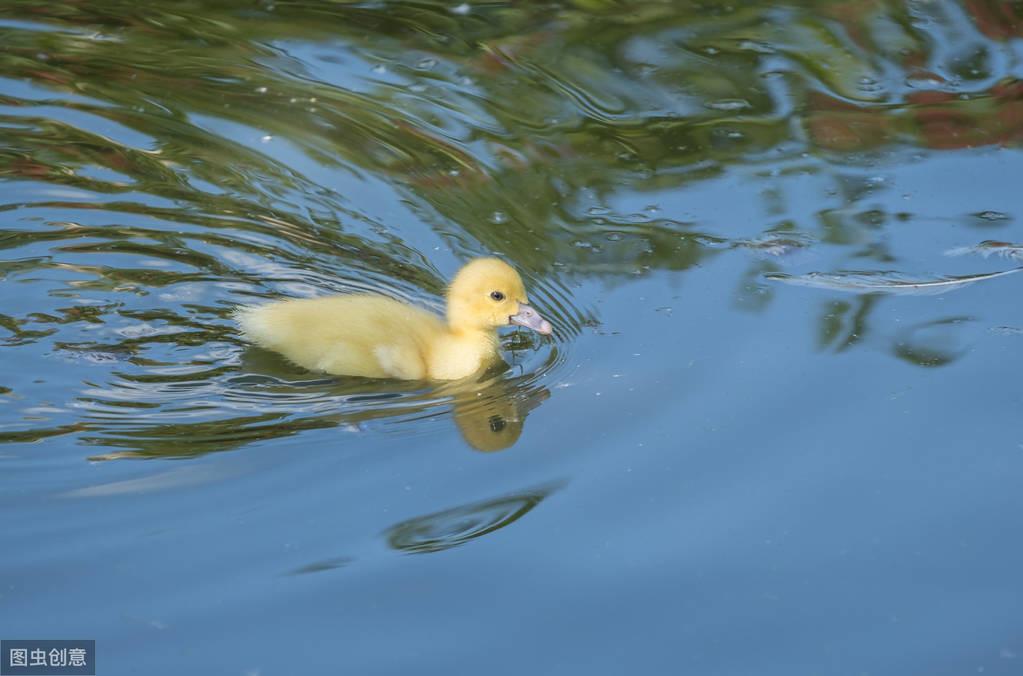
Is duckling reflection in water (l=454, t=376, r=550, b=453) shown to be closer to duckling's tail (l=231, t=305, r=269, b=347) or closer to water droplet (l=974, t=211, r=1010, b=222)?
duckling's tail (l=231, t=305, r=269, b=347)

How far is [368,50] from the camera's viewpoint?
21.0 feet

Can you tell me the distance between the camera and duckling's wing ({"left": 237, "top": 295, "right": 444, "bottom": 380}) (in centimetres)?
449

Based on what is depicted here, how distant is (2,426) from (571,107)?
2.90 meters

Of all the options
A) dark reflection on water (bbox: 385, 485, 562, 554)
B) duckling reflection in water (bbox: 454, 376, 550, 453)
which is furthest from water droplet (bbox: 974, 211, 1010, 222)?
dark reflection on water (bbox: 385, 485, 562, 554)

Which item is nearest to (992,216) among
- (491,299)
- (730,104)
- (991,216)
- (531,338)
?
(991,216)

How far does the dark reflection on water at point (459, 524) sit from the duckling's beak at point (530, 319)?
1.01m

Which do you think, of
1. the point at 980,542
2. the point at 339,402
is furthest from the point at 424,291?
the point at 980,542

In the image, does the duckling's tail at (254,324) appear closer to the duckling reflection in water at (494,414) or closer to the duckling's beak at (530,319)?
the duckling reflection in water at (494,414)

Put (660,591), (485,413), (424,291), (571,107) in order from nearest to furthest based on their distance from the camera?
(660,591)
(485,413)
(424,291)
(571,107)

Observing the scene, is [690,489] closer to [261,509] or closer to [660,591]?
[660,591]

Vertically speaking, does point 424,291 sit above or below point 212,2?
below

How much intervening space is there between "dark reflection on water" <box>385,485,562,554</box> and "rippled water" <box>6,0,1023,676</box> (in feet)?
0.04

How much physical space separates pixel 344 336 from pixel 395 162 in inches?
53.7

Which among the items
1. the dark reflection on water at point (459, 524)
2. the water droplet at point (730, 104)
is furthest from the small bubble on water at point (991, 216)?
the dark reflection on water at point (459, 524)
